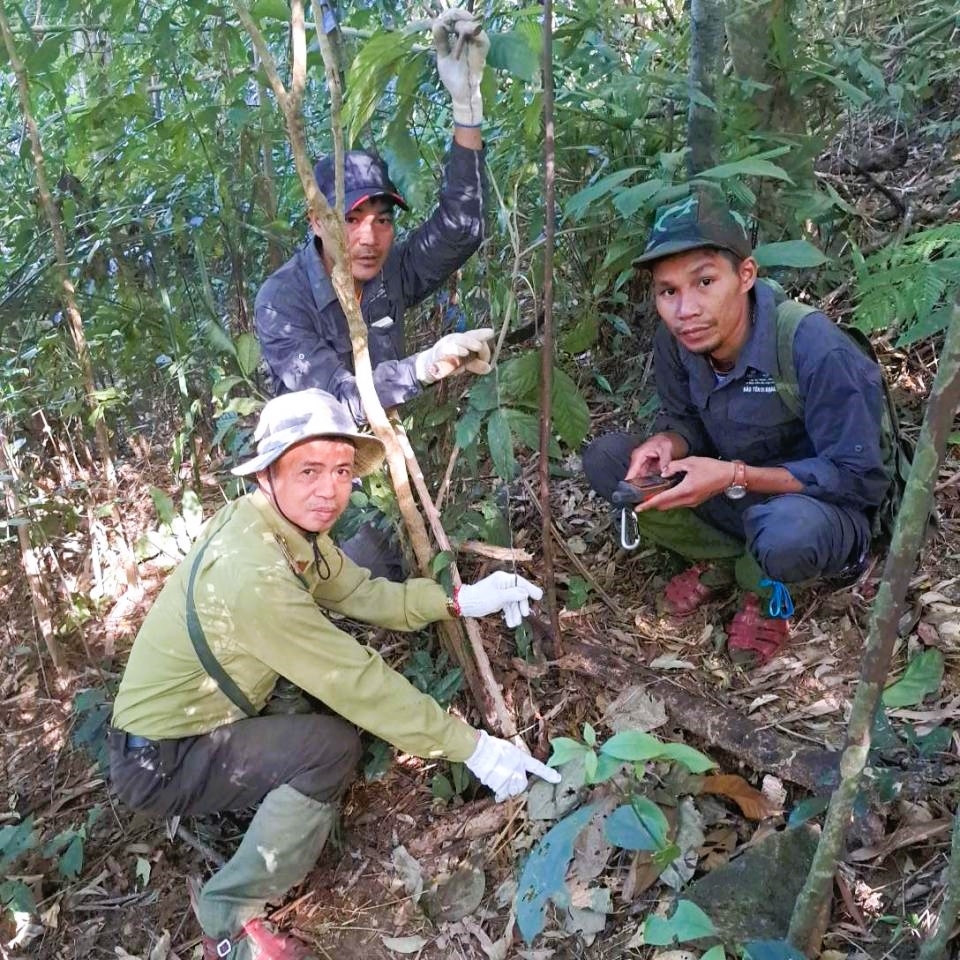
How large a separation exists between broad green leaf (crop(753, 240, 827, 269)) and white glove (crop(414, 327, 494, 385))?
2.94ft

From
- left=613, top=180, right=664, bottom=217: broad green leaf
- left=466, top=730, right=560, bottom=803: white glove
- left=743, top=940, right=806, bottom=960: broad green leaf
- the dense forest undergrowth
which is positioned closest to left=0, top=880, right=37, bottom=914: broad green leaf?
the dense forest undergrowth

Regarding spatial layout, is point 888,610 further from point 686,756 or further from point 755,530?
point 755,530

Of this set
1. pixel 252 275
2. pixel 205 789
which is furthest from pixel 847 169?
pixel 205 789

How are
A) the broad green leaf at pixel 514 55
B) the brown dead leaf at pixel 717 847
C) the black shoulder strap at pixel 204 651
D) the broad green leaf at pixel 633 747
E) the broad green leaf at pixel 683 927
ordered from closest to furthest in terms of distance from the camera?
the broad green leaf at pixel 633 747, the broad green leaf at pixel 683 927, the broad green leaf at pixel 514 55, the brown dead leaf at pixel 717 847, the black shoulder strap at pixel 204 651

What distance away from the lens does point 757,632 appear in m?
2.87

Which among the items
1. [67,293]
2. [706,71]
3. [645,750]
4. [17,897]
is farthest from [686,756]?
[67,293]

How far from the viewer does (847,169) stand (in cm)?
439

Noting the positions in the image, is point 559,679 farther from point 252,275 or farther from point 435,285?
point 252,275

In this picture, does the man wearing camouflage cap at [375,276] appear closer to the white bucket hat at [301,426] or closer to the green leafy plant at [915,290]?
the white bucket hat at [301,426]

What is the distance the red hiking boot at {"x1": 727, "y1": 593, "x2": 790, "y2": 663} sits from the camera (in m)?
2.84

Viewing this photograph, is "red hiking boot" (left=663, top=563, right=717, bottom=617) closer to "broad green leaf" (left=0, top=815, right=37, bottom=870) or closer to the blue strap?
the blue strap

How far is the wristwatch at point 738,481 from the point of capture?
106 inches

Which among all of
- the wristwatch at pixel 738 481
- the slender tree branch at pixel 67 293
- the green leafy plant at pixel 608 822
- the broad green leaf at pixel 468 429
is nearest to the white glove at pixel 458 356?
the broad green leaf at pixel 468 429

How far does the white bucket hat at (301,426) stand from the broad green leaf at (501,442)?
40 centimetres
